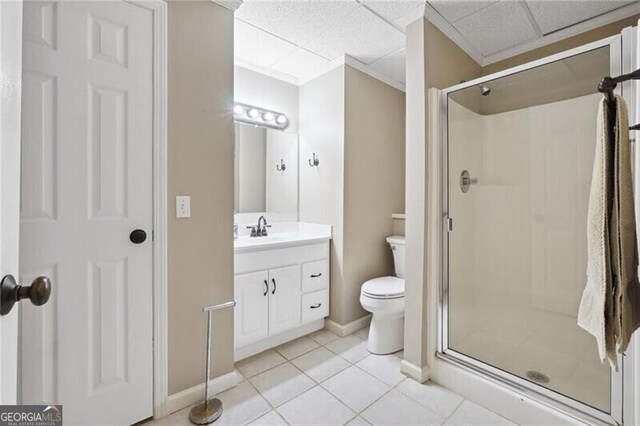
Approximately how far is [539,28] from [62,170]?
2.92 m

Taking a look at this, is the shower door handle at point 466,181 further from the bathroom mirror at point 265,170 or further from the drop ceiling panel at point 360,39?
the bathroom mirror at point 265,170

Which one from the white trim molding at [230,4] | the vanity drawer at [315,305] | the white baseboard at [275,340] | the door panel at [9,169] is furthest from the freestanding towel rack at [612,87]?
the white baseboard at [275,340]

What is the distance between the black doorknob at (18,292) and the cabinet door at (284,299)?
1.56 meters

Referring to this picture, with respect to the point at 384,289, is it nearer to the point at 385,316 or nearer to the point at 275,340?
the point at 385,316

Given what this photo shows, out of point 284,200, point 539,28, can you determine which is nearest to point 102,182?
point 284,200

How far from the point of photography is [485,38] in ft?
6.80

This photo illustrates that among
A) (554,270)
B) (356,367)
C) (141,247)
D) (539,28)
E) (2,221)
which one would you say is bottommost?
(356,367)

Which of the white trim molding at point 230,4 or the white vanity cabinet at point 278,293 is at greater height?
the white trim molding at point 230,4

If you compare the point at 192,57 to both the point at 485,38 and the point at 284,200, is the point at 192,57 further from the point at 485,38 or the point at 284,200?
the point at 485,38

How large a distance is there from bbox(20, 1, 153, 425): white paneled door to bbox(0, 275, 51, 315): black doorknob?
2.72 ft

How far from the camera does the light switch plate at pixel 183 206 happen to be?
4.86 feet

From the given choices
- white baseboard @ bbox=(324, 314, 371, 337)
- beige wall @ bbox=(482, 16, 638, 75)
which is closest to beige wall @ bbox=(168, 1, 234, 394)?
white baseboard @ bbox=(324, 314, 371, 337)

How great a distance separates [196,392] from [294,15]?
2.33 m

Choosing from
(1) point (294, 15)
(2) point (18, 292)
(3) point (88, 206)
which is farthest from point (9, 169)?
(1) point (294, 15)
